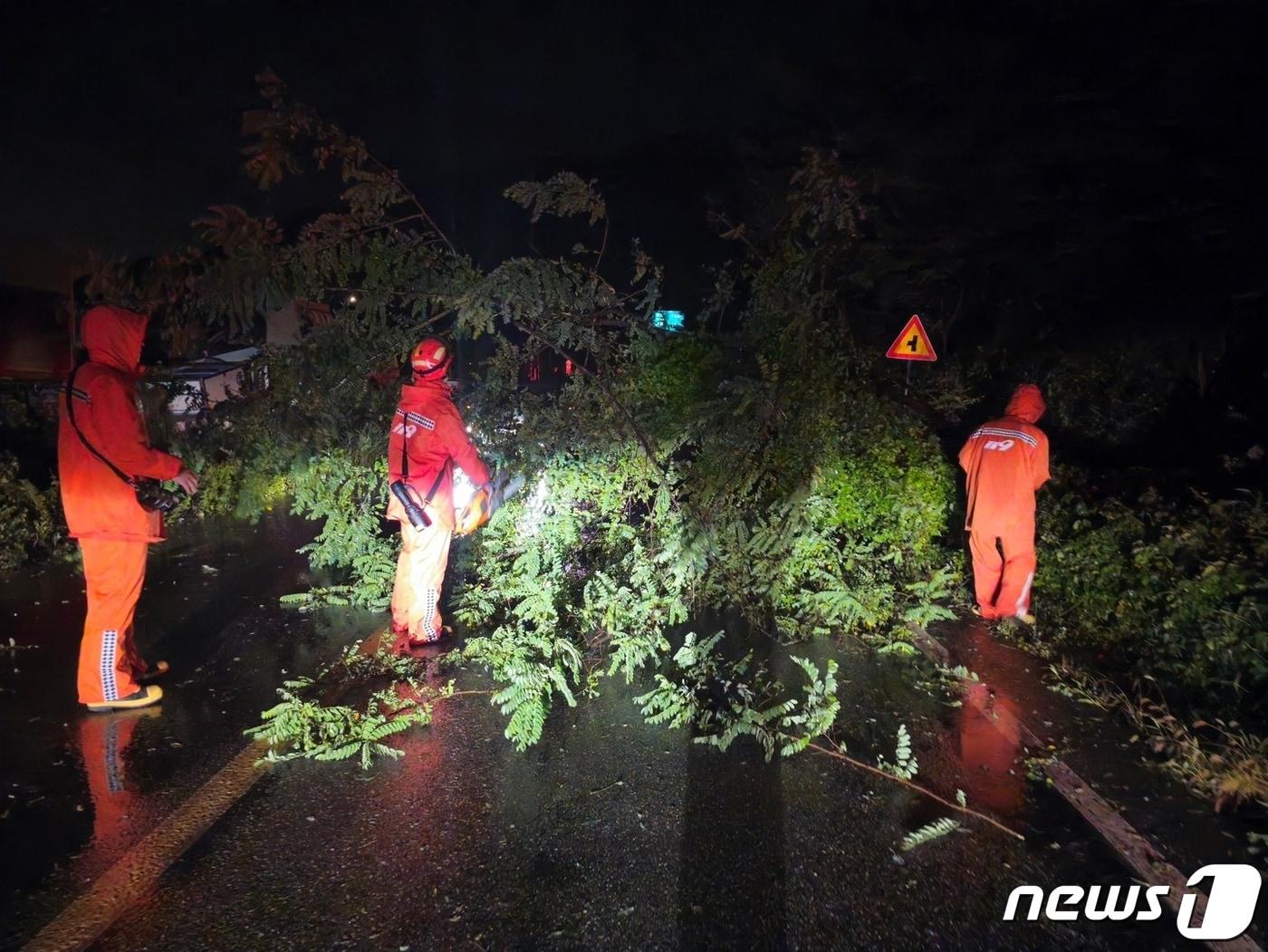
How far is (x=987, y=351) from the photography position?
1005cm

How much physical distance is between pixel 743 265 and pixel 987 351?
5069 mm

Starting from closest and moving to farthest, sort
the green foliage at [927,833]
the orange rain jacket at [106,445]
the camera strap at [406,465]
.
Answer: the green foliage at [927,833]
the orange rain jacket at [106,445]
the camera strap at [406,465]

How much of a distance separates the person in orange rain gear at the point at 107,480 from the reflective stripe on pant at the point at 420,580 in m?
1.34

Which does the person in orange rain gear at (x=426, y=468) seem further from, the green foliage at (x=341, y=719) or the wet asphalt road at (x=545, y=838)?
the wet asphalt road at (x=545, y=838)

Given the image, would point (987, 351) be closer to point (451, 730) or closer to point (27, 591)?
point (451, 730)

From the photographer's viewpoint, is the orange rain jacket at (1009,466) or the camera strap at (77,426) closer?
the camera strap at (77,426)

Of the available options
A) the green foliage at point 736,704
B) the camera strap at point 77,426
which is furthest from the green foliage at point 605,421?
the camera strap at point 77,426

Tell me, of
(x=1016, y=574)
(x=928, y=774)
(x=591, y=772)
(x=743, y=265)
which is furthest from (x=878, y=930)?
(x=743, y=265)

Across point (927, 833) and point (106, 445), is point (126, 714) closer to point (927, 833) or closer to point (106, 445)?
point (106, 445)

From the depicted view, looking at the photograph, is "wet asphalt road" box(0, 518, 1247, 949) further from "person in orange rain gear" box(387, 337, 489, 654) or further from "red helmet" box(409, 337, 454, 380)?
"red helmet" box(409, 337, 454, 380)

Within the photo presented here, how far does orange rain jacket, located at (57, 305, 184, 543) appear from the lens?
4.43 meters

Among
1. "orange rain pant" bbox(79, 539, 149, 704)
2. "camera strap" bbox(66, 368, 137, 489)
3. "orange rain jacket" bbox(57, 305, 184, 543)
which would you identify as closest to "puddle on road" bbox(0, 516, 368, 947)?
"orange rain pant" bbox(79, 539, 149, 704)

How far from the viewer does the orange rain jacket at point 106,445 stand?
14.5ft

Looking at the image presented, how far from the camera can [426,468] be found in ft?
17.3
